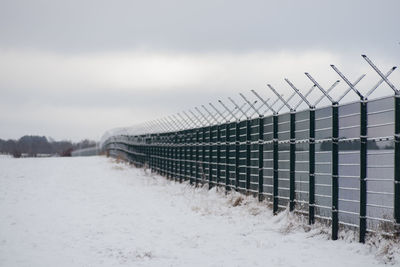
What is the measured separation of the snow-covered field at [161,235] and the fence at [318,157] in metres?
0.55

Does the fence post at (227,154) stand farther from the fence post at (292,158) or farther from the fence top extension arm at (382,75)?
the fence top extension arm at (382,75)

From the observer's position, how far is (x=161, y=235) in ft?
37.5

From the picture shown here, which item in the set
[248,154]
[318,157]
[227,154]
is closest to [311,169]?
[318,157]

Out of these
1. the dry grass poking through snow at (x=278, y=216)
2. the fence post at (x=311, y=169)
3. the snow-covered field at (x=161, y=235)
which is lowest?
the snow-covered field at (x=161, y=235)

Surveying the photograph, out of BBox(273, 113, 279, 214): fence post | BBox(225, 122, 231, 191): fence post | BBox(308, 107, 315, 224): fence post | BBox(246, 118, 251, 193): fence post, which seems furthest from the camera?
BBox(225, 122, 231, 191): fence post

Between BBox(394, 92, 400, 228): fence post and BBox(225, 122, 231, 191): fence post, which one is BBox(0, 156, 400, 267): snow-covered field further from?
BBox(394, 92, 400, 228): fence post

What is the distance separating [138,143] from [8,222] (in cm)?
2478

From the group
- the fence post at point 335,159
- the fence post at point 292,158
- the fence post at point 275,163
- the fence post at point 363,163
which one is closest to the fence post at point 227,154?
the fence post at point 275,163

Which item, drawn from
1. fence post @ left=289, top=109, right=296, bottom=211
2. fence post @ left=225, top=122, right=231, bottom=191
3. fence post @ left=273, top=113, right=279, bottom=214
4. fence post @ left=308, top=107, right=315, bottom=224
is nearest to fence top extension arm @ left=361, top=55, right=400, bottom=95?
fence post @ left=308, top=107, right=315, bottom=224

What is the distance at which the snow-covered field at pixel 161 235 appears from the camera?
8.81m

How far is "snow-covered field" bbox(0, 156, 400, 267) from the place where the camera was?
28.9 ft

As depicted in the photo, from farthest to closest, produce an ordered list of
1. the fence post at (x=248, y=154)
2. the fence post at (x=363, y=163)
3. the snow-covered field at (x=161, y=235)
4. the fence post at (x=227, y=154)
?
1. the fence post at (x=227, y=154)
2. the fence post at (x=248, y=154)
3. the fence post at (x=363, y=163)
4. the snow-covered field at (x=161, y=235)

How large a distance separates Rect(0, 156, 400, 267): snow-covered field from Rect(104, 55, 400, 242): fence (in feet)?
1.80

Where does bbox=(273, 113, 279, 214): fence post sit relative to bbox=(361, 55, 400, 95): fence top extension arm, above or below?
below
